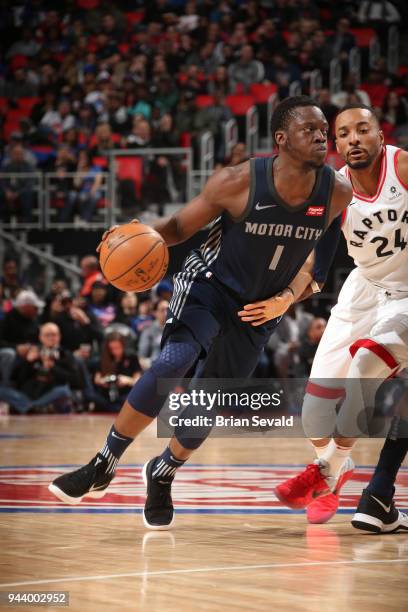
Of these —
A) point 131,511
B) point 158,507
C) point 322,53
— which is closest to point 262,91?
point 322,53

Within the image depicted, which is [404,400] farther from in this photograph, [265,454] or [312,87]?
[312,87]

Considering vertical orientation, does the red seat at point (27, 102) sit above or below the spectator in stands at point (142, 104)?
below

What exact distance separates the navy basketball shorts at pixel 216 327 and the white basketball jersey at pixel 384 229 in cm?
56

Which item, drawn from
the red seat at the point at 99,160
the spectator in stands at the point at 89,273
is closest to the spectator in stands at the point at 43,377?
the spectator in stands at the point at 89,273

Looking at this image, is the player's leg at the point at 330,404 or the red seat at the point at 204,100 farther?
the red seat at the point at 204,100

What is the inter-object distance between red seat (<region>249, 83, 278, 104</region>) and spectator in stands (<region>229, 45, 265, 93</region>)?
98 mm

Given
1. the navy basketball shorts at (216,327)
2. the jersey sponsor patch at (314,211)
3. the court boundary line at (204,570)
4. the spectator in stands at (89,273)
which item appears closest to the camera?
the court boundary line at (204,570)

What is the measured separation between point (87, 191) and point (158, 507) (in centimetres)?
1020

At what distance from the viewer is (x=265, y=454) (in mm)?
8414

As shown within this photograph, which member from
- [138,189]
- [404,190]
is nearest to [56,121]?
[138,189]

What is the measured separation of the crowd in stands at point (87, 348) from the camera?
41.1 feet

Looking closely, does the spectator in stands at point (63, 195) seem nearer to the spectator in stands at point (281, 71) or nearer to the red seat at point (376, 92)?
the spectator in stands at point (281, 71)

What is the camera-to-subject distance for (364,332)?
16.5ft

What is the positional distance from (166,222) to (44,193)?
1049cm
